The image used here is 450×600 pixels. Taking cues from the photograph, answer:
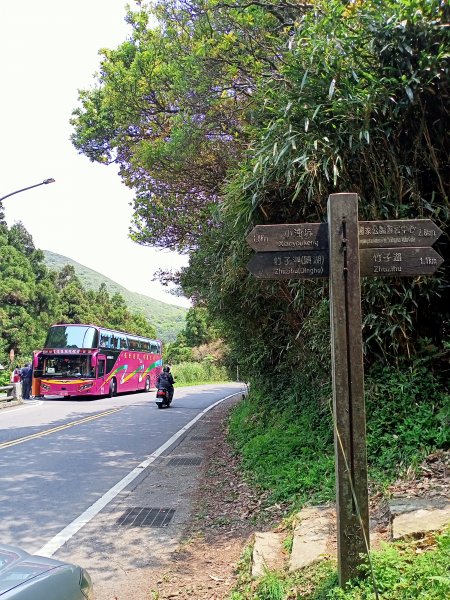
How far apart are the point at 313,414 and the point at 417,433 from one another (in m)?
2.20

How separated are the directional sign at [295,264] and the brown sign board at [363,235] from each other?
0.04 m

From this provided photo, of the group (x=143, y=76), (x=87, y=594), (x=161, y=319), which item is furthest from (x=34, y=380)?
(x=161, y=319)

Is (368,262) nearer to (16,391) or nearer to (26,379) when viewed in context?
(16,391)

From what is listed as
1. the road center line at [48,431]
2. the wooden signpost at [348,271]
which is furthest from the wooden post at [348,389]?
the road center line at [48,431]

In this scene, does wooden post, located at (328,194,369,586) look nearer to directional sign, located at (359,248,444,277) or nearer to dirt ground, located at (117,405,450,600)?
directional sign, located at (359,248,444,277)

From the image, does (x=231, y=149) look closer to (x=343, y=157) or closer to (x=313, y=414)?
(x=343, y=157)

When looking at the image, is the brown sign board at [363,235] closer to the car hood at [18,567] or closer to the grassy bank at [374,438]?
the car hood at [18,567]

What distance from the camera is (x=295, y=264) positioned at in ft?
12.4

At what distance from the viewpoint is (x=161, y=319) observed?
180750mm

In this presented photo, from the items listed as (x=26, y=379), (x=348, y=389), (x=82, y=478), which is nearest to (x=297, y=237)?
(x=348, y=389)

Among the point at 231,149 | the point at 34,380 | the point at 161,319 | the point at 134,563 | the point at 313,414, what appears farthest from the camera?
the point at 161,319

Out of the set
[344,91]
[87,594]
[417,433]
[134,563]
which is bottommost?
[134,563]

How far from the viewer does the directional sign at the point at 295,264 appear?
3.76m

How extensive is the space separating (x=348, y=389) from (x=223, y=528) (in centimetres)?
308
